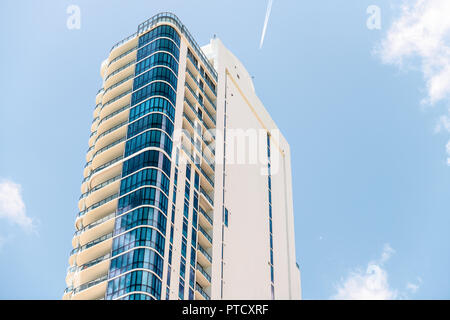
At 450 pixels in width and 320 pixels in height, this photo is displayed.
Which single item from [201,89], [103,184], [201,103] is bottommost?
[103,184]

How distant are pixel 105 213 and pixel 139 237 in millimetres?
10806

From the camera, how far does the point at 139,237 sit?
89000 millimetres

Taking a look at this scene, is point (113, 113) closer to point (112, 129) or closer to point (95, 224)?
point (112, 129)

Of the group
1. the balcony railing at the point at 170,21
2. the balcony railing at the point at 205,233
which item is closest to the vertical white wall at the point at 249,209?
the balcony railing at the point at 205,233

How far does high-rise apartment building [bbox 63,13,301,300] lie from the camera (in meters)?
90.8

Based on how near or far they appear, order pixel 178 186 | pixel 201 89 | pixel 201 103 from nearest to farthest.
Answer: pixel 178 186
pixel 201 103
pixel 201 89

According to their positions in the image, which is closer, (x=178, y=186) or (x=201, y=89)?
(x=178, y=186)

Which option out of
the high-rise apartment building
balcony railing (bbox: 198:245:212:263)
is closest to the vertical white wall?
the high-rise apartment building

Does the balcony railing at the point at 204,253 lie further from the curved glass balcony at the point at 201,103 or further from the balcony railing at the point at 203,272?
the curved glass balcony at the point at 201,103

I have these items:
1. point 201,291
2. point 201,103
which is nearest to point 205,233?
point 201,291

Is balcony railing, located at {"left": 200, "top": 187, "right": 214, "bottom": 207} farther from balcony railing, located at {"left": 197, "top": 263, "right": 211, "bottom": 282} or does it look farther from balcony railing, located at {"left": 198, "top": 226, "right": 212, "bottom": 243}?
balcony railing, located at {"left": 197, "top": 263, "right": 211, "bottom": 282}

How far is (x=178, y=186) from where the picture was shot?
98.8 m
